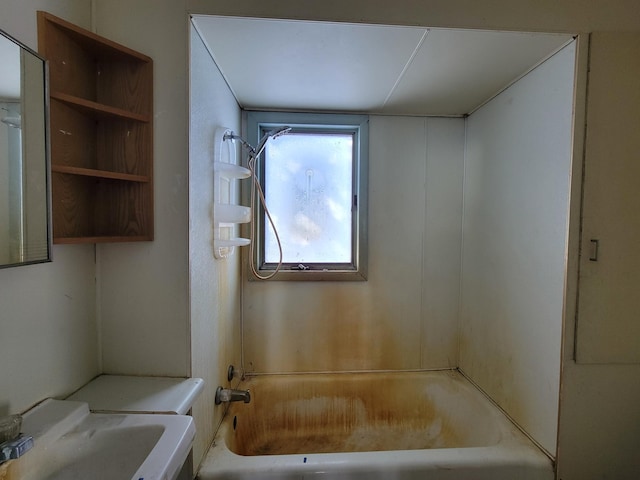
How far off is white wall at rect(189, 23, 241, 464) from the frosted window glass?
448 millimetres

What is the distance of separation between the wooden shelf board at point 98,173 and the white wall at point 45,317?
236 mm

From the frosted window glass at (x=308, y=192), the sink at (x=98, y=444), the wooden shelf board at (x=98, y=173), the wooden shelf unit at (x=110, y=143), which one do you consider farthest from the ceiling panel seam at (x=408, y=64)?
the sink at (x=98, y=444)

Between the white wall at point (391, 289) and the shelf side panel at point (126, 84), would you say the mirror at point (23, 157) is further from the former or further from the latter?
the white wall at point (391, 289)

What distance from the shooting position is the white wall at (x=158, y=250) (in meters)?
0.98

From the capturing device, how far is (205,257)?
1173mm

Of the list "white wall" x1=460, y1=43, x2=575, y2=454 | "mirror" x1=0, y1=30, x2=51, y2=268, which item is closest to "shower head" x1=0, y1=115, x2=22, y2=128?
"mirror" x1=0, y1=30, x2=51, y2=268

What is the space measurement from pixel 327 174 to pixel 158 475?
163 cm

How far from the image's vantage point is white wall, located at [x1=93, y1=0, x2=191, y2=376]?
3.22 feet

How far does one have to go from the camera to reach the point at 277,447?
1.60m

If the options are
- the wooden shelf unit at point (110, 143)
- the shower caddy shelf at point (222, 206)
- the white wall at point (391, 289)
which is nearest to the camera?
the wooden shelf unit at point (110, 143)

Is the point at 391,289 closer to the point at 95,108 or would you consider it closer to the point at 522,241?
the point at 522,241

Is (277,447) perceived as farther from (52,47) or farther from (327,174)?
(52,47)

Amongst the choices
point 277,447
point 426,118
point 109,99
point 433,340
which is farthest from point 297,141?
point 277,447

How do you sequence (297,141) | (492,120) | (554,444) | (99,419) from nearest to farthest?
(99,419), (554,444), (492,120), (297,141)
